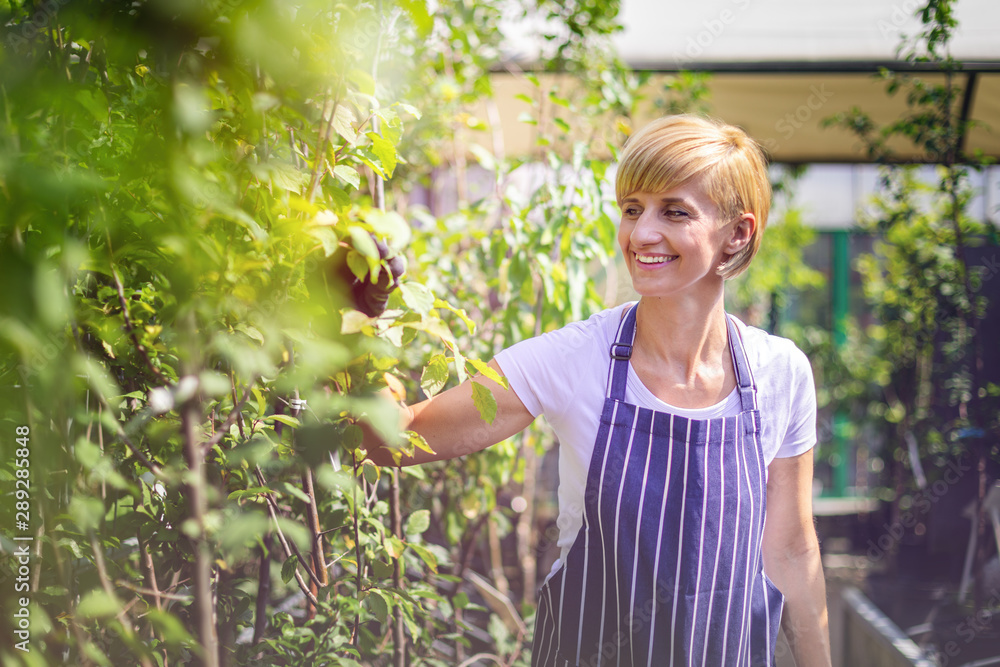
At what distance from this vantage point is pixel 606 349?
4.05 feet

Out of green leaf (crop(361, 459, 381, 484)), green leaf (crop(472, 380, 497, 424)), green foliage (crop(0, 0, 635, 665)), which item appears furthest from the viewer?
green leaf (crop(361, 459, 381, 484))

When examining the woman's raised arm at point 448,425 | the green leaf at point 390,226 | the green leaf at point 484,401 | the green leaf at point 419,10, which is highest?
the green leaf at point 419,10

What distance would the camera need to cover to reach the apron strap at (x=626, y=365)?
3.92 ft

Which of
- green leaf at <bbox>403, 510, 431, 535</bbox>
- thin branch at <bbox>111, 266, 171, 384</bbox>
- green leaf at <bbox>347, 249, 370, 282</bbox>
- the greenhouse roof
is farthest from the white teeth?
the greenhouse roof

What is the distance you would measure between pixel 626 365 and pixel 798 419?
335mm

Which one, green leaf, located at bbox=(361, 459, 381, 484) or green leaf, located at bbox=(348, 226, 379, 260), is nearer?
green leaf, located at bbox=(348, 226, 379, 260)

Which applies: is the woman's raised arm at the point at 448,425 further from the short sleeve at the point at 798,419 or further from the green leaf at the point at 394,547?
the short sleeve at the point at 798,419

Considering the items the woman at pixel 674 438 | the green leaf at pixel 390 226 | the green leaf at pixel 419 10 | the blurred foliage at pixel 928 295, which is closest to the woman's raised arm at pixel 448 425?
the woman at pixel 674 438

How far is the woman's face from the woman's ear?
0.05m

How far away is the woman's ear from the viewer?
123cm

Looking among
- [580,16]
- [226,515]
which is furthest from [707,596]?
[580,16]

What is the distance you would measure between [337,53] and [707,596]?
981 mm

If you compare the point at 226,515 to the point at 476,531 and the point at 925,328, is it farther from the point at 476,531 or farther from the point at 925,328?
the point at 925,328

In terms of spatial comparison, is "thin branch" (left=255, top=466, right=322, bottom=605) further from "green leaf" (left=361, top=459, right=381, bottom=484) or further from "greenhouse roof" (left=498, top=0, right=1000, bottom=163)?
"greenhouse roof" (left=498, top=0, right=1000, bottom=163)
